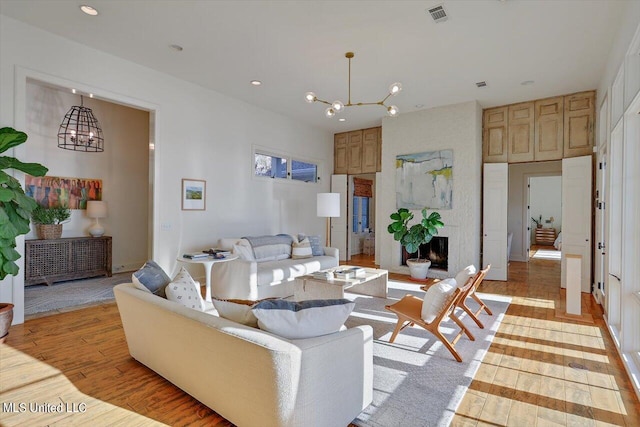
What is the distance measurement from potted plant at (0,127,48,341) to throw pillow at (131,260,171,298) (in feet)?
5.26

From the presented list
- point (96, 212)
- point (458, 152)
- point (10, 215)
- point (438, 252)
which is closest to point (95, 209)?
point (96, 212)

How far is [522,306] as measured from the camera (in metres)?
4.65

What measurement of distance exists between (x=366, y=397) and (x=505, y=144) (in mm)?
6130

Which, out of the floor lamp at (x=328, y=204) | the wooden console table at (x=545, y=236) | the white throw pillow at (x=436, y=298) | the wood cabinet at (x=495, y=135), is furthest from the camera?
the wooden console table at (x=545, y=236)

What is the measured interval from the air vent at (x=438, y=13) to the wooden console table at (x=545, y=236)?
11776mm

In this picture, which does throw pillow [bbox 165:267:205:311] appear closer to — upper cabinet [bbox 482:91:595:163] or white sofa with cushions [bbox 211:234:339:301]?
white sofa with cushions [bbox 211:234:339:301]

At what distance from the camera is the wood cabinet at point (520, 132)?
6281mm

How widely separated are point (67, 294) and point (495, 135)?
26.6 feet

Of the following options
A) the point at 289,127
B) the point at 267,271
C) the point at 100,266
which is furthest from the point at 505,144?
the point at 100,266

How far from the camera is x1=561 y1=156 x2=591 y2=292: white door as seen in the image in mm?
5633

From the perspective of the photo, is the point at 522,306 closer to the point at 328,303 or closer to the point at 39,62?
the point at 328,303

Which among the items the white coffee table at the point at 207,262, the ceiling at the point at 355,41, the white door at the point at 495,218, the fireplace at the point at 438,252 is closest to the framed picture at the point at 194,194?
the white coffee table at the point at 207,262

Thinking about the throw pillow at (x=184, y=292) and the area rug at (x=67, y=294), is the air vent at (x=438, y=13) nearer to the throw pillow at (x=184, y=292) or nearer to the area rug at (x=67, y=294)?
the throw pillow at (x=184, y=292)

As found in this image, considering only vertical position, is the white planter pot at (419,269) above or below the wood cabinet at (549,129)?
below
